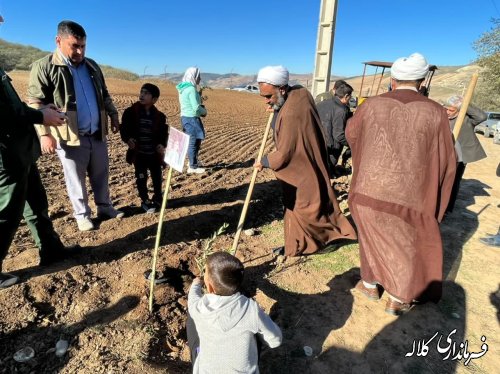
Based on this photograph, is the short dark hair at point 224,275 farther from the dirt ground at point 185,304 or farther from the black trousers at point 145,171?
the black trousers at point 145,171

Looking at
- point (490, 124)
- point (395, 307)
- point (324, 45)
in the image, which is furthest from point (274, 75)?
point (490, 124)

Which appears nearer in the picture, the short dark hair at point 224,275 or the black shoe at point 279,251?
the short dark hair at point 224,275

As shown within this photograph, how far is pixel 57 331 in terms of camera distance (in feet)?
8.02

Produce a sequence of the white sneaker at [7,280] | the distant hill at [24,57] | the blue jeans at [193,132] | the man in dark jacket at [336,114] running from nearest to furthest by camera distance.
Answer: the white sneaker at [7,280]
the man in dark jacket at [336,114]
the blue jeans at [193,132]
the distant hill at [24,57]

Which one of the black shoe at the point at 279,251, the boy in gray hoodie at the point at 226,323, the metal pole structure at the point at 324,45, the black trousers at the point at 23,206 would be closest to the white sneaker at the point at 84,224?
the black trousers at the point at 23,206

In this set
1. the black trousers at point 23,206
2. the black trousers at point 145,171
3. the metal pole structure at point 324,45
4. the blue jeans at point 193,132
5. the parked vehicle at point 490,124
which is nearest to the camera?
the black trousers at point 23,206

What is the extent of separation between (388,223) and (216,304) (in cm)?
158

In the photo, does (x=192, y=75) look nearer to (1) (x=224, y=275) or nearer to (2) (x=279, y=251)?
(2) (x=279, y=251)

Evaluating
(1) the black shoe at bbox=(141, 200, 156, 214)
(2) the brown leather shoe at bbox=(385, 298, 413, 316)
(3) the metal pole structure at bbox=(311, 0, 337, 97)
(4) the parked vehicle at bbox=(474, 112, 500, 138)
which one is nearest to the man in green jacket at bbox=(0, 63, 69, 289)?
(1) the black shoe at bbox=(141, 200, 156, 214)

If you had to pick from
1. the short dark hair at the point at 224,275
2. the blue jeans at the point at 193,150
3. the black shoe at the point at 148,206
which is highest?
the short dark hair at the point at 224,275

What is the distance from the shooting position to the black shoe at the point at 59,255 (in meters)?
3.06

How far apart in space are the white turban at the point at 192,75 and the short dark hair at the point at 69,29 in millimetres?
2640

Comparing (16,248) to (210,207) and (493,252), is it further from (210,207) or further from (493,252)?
(493,252)

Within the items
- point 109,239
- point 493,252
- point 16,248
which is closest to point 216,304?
point 109,239
